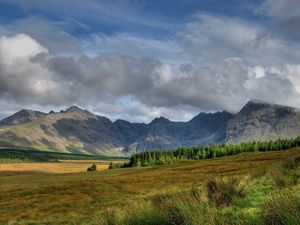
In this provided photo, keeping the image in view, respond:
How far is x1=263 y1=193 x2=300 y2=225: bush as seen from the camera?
23.6ft

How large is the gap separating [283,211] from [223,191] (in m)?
9.30

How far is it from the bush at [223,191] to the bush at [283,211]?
Result: 7010mm

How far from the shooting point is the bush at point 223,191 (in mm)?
15805

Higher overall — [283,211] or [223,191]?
[283,211]

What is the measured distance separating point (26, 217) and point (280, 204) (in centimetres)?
4803

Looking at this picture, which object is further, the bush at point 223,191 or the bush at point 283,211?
the bush at point 223,191

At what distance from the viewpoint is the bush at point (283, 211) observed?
7.20 metres

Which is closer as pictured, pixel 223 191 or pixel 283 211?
pixel 283 211

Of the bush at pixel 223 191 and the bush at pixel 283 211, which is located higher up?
the bush at pixel 283 211

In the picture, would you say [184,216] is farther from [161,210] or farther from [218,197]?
[218,197]

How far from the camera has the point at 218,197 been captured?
52.3 ft

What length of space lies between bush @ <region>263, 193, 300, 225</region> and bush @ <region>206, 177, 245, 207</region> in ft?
23.0

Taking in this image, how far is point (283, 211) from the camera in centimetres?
756

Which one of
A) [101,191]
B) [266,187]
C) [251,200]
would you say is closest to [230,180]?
[251,200]
